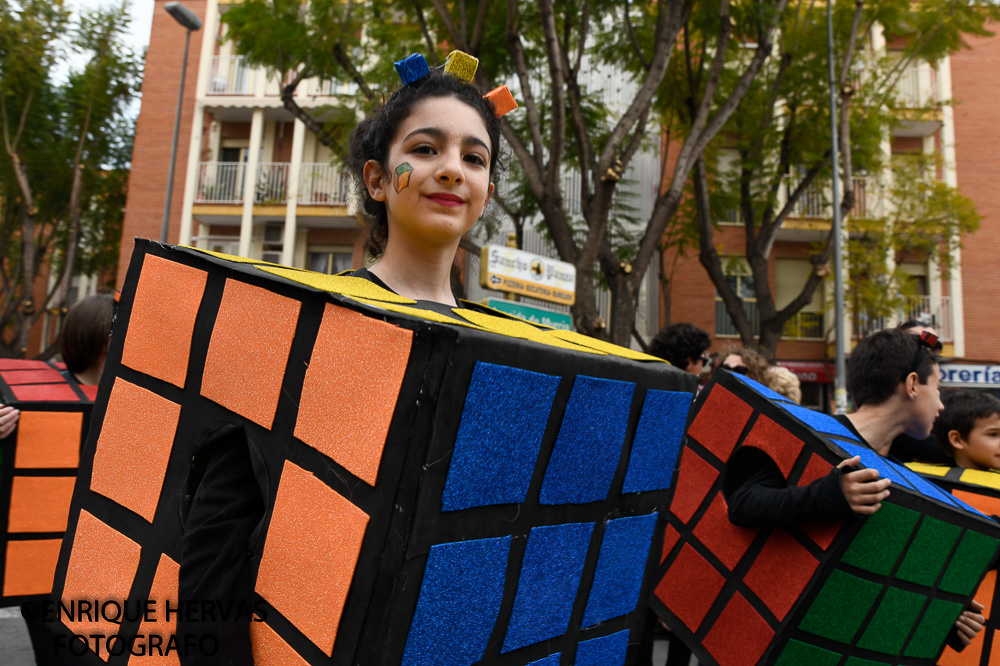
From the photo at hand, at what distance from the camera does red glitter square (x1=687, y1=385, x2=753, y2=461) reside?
6.53 ft

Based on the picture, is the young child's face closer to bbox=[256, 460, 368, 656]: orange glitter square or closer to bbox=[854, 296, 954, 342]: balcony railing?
bbox=[256, 460, 368, 656]: orange glitter square

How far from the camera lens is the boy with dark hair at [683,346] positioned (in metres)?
4.05

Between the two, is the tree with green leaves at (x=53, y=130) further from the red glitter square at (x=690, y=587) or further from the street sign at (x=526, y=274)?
the red glitter square at (x=690, y=587)

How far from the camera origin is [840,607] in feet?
5.64

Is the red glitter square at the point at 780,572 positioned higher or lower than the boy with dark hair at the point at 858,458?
lower

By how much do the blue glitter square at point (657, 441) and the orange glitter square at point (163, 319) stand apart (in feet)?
2.19

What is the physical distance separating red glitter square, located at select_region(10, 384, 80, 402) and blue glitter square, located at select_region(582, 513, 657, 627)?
1967 mm

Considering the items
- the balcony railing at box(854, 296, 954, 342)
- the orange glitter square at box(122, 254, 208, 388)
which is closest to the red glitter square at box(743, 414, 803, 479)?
the orange glitter square at box(122, 254, 208, 388)

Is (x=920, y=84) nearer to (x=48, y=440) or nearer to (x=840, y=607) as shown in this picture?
(x=840, y=607)

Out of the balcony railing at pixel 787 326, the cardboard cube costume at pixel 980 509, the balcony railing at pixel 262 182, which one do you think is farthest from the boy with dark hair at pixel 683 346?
the balcony railing at pixel 262 182

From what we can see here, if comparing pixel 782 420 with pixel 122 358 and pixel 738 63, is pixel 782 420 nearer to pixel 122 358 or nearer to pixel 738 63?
pixel 122 358

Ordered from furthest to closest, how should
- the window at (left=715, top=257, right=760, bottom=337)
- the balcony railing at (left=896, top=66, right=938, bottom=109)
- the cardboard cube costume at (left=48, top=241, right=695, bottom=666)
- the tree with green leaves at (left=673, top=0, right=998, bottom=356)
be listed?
the balcony railing at (left=896, top=66, right=938, bottom=109) < the window at (left=715, top=257, right=760, bottom=337) < the tree with green leaves at (left=673, top=0, right=998, bottom=356) < the cardboard cube costume at (left=48, top=241, right=695, bottom=666)

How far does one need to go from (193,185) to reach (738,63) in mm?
12374

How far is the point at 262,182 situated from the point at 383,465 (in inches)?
691
